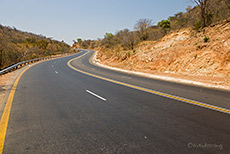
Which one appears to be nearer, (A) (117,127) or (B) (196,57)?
(A) (117,127)

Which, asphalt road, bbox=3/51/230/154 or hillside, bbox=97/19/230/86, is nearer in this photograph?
asphalt road, bbox=3/51/230/154

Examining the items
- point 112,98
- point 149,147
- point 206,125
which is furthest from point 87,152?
point 112,98

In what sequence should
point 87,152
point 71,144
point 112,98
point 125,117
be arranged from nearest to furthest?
point 87,152
point 71,144
point 125,117
point 112,98

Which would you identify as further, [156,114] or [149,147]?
[156,114]

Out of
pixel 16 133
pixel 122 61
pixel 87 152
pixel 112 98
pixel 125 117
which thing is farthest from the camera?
pixel 122 61

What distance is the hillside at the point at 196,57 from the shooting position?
48.7 ft

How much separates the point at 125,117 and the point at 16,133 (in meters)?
3.23

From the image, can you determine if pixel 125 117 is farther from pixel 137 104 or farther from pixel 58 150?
pixel 58 150

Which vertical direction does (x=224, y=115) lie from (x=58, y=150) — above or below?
below

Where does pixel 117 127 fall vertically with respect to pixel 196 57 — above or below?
below

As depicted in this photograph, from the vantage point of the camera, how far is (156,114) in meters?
5.80

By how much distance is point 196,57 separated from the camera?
58.2 ft

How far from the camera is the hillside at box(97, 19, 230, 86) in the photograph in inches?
585

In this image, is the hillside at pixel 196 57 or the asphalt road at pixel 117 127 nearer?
the asphalt road at pixel 117 127
